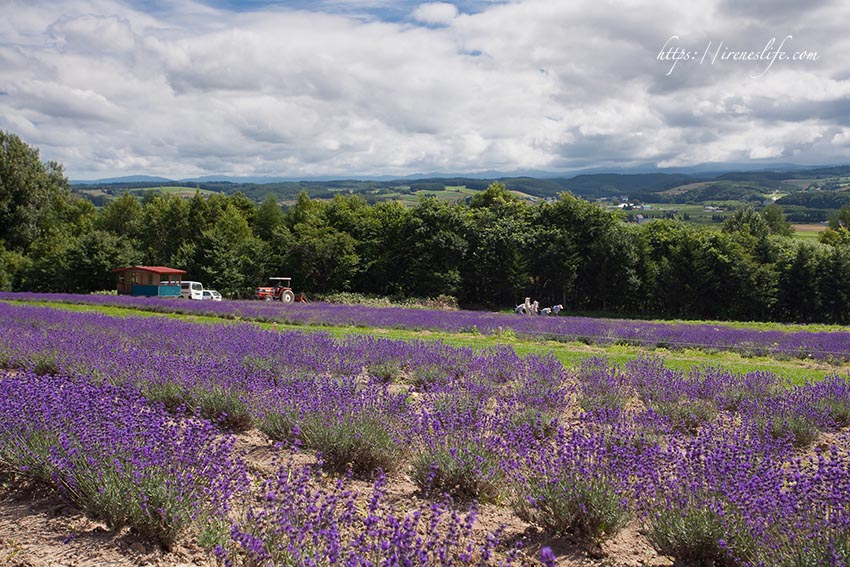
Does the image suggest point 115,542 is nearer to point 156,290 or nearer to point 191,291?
point 191,291

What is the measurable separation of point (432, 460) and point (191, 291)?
31211 mm

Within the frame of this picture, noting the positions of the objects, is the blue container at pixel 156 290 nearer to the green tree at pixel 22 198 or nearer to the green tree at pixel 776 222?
the green tree at pixel 22 198

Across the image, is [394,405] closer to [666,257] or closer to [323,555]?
[323,555]

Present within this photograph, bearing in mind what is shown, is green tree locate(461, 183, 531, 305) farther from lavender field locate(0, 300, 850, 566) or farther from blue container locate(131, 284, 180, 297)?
lavender field locate(0, 300, 850, 566)

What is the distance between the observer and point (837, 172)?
645 feet

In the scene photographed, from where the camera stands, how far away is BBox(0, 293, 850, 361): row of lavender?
1421cm

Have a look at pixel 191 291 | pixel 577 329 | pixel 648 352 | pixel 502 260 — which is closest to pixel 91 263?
pixel 191 291

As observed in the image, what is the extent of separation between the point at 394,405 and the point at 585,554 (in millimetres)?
2434

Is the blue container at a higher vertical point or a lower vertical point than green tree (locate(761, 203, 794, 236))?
lower

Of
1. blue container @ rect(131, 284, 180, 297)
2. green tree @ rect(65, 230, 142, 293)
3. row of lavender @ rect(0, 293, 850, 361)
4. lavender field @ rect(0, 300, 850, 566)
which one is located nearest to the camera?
lavender field @ rect(0, 300, 850, 566)

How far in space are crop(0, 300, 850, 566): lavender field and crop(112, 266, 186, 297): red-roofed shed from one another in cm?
2767

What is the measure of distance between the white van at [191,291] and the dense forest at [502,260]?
4.66 m

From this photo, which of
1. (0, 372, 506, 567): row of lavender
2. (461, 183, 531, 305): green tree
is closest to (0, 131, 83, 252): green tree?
(461, 183, 531, 305): green tree

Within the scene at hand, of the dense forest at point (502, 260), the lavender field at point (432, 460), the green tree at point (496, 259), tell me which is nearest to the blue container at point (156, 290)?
the dense forest at point (502, 260)
